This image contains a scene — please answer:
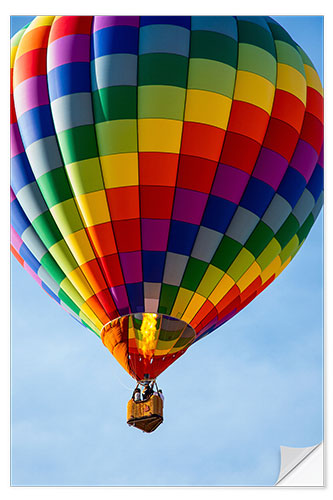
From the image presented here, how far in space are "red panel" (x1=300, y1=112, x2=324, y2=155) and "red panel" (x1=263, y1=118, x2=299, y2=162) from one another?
13 cm

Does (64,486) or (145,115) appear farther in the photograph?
(145,115)

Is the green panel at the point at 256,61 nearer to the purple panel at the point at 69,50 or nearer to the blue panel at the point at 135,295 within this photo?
the purple panel at the point at 69,50

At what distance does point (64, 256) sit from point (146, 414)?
4.68 feet

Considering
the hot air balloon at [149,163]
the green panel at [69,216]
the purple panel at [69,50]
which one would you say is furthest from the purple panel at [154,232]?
the purple panel at [69,50]

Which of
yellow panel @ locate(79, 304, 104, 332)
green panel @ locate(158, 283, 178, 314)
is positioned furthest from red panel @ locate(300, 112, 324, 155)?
yellow panel @ locate(79, 304, 104, 332)

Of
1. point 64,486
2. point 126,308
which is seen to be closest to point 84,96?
Answer: point 126,308

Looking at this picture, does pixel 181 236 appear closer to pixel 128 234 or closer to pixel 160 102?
pixel 128 234

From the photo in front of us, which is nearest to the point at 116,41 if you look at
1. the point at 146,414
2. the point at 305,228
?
the point at 305,228

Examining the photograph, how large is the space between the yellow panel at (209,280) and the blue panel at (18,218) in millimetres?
1528

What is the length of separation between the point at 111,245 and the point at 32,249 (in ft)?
2.76

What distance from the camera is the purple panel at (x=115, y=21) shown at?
7.85 metres

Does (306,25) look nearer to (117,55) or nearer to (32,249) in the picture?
(117,55)

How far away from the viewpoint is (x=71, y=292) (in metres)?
8.21

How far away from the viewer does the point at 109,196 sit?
7.81m
